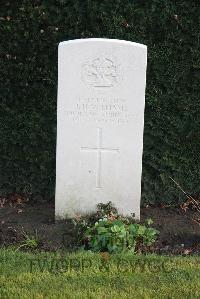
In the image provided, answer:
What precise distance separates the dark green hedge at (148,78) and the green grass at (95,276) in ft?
5.63

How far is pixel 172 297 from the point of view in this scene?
3.70 m

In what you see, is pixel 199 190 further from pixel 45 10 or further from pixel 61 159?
pixel 45 10

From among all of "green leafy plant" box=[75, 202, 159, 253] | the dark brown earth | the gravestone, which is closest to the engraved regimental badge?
the gravestone

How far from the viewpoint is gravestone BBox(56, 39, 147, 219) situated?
5113 mm

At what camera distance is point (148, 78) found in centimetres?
586

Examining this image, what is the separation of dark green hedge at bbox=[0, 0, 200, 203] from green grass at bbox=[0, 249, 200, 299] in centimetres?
172

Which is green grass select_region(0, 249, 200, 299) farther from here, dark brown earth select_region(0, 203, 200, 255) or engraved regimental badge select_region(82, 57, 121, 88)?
engraved regimental badge select_region(82, 57, 121, 88)

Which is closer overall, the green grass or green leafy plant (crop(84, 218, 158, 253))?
the green grass

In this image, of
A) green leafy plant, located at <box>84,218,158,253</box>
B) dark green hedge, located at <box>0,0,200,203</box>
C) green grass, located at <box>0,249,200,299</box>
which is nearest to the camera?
green grass, located at <box>0,249,200,299</box>

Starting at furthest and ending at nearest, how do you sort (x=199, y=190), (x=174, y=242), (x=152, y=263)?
(x=199, y=190)
(x=174, y=242)
(x=152, y=263)

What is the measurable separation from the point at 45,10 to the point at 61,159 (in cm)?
166

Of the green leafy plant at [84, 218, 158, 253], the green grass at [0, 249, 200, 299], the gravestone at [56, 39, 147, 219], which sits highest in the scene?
the gravestone at [56, 39, 147, 219]

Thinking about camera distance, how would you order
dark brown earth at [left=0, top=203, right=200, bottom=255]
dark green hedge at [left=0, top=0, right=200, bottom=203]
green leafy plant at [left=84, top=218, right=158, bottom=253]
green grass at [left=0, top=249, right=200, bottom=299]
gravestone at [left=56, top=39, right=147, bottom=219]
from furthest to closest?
1. dark green hedge at [left=0, top=0, right=200, bottom=203]
2. gravestone at [left=56, top=39, right=147, bottom=219]
3. dark brown earth at [left=0, top=203, right=200, bottom=255]
4. green leafy plant at [left=84, top=218, right=158, bottom=253]
5. green grass at [left=0, top=249, right=200, bottom=299]

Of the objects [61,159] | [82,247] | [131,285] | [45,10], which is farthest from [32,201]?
[131,285]
